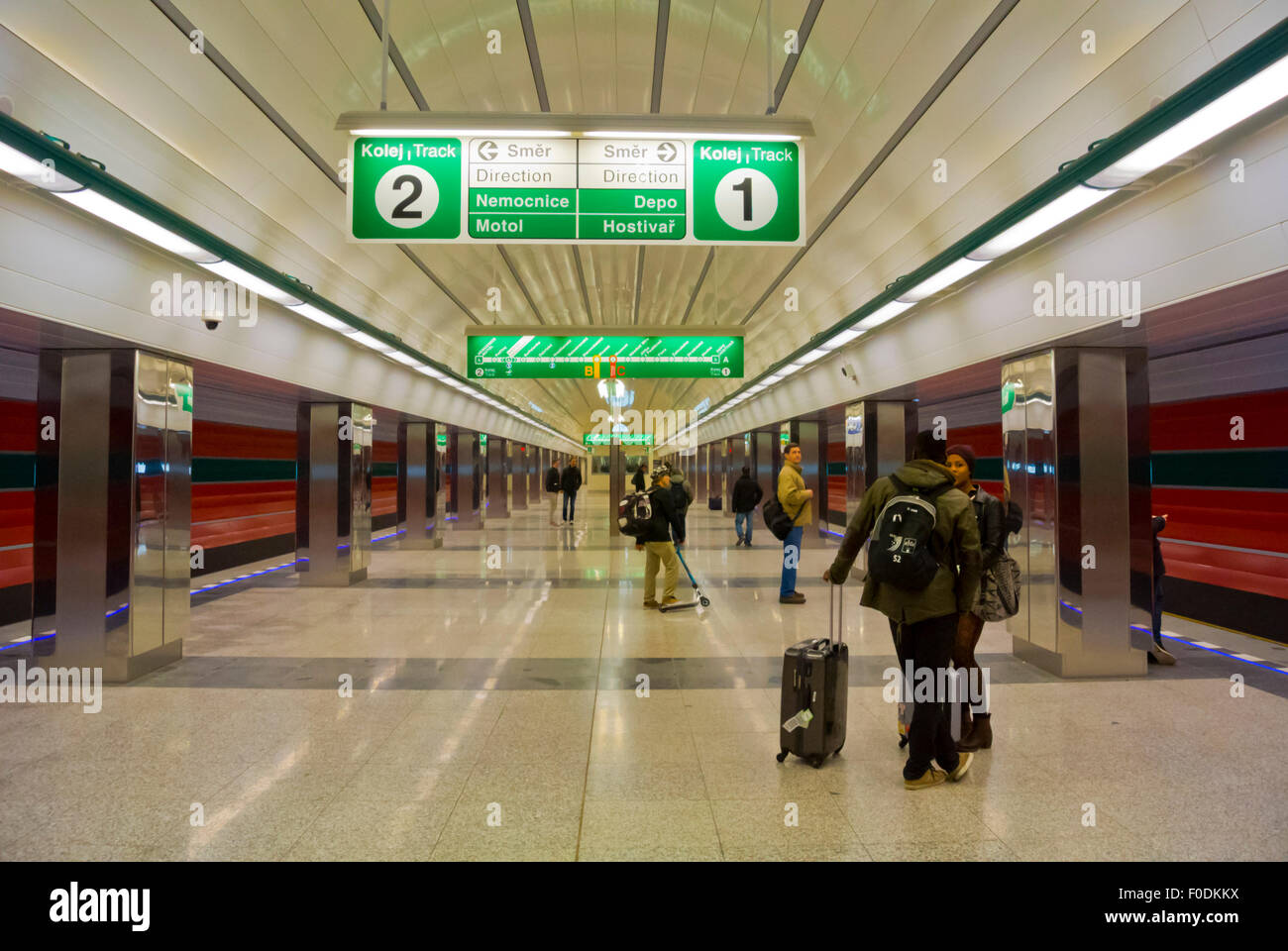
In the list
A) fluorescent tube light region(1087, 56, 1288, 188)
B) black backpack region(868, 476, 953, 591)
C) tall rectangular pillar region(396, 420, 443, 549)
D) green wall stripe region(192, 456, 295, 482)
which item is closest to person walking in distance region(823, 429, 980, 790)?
black backpack region(868, 476, 953, 591)

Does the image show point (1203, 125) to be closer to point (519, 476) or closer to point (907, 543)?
point (907, 543)

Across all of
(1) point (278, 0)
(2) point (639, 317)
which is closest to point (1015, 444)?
(1) point (278, 0)

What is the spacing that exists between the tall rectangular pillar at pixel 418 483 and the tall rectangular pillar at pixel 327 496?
4.82 meters

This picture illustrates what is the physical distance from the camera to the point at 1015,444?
6.93 meters

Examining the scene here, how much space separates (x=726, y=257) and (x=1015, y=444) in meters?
6.21

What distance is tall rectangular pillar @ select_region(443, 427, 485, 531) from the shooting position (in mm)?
20219

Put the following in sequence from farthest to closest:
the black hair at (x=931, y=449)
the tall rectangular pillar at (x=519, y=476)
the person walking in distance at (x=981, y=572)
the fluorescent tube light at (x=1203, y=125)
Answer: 1. the tall rectangular pillar at (x=519, y=476)
2. the person walking in distance at (x=981, y=572)
3. the black hair at (x=931, y=449)
4. the fluorescent tube light at (x=1203, y=125)

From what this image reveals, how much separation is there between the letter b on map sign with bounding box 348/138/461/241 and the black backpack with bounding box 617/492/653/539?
15.2ft

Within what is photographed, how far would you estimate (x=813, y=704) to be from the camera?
4.15 meters

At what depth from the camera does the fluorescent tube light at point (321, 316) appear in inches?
310

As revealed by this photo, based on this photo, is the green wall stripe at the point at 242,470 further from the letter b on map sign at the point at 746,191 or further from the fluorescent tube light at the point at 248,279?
the letter b on map sign at the point at 746,191

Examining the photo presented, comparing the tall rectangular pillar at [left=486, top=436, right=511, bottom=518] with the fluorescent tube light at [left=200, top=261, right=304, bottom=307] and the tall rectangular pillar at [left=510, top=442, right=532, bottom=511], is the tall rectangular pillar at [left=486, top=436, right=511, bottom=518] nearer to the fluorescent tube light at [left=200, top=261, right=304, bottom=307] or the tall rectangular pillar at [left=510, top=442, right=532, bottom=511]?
the tall rectangular pillar at [left=510, top=442, right=532, bottom=511]

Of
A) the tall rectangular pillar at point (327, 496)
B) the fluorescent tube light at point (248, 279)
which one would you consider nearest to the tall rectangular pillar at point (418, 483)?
the tall rectangular pillar at point (327, 496)

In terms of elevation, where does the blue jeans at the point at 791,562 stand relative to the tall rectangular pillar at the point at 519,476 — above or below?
below
